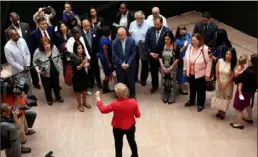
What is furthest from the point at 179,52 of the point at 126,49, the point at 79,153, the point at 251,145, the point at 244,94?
the point at 79,153

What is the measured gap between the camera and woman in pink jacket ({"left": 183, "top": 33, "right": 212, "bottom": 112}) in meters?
6.20

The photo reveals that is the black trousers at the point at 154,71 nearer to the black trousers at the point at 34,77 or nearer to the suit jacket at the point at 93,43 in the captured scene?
the suit jacket at the point at 93,43

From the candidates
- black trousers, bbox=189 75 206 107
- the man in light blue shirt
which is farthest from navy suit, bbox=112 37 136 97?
black trousers, bbox=189 75 206 107

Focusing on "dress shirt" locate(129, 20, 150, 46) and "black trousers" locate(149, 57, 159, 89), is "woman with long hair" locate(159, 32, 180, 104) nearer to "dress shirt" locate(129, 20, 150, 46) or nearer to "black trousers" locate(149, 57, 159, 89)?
"black trousers" locate(149, 57, 159, 89)

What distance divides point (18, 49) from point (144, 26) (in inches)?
85.3

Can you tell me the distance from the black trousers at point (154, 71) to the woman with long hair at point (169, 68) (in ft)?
0.77

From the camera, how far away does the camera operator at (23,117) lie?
538 centimetres

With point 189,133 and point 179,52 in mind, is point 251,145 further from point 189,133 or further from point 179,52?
point 179,52

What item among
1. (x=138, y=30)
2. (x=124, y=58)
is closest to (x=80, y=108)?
(x=124, y=58)

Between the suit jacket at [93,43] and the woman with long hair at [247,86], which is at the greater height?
the suit jacket at [93,43]

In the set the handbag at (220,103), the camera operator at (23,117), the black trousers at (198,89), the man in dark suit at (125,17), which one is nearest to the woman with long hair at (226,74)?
the handbag at (220,103)

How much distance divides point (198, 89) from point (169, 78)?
532 mm

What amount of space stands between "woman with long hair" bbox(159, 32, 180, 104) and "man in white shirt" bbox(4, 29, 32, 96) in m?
2.23

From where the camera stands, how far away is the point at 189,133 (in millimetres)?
6098
